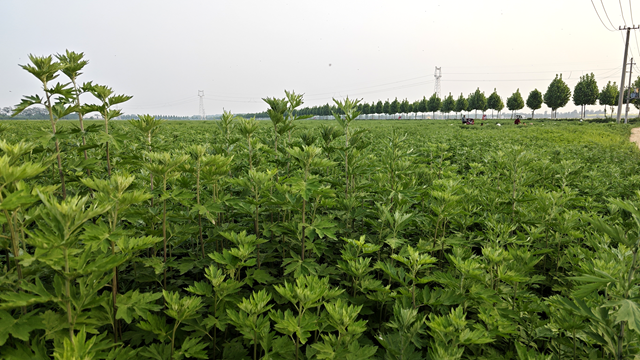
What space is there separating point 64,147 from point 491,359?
4013 mm

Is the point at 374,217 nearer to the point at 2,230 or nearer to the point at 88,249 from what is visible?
the point at 88,249

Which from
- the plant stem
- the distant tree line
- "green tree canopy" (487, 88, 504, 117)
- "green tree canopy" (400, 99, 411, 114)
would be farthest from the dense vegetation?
"green tree canopy" (400, 99, 411, 114)

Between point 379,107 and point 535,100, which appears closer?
point 535,100

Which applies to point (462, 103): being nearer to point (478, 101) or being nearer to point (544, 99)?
point (478, 101)

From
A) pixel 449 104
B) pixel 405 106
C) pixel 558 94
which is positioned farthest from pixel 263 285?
pixel 405 106

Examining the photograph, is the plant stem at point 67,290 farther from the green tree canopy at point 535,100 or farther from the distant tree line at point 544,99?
the green tree canopy at point 535,100

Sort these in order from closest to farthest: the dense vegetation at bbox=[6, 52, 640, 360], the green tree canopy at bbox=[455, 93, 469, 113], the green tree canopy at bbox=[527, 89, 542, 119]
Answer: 1. the dense vegetation at bbox=[6, 52, 640, 360]
2. the green tree canopy at bbox=[527, 89, 542, 119]
3. the green tree canopy at bbox=[455, 93, 469, 113]

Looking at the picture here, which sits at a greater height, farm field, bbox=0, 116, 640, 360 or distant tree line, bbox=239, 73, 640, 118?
distant tree line, bbox=239, 73, 640, 118

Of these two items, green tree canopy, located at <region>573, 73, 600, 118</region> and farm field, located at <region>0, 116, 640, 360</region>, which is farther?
green tree canopy, located at <region>573, 73, 600, 118</region>

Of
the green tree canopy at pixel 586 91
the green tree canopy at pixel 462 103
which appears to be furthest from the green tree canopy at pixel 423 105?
the green tree canopy at pixel 586 91

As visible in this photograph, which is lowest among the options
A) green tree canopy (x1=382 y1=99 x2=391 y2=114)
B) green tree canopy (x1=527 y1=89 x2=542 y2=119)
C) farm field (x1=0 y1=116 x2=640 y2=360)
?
farm field (x1=0 y1=116 x2=640 y2=360)

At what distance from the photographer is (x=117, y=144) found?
9.00 ft

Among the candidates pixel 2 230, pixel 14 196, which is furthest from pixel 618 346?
pixel 2 230

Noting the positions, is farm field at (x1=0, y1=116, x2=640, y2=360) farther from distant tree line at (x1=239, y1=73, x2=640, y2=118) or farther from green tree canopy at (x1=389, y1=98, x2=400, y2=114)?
green tree canopy at (x1=389, y1=98, x2=400, y2=114)
